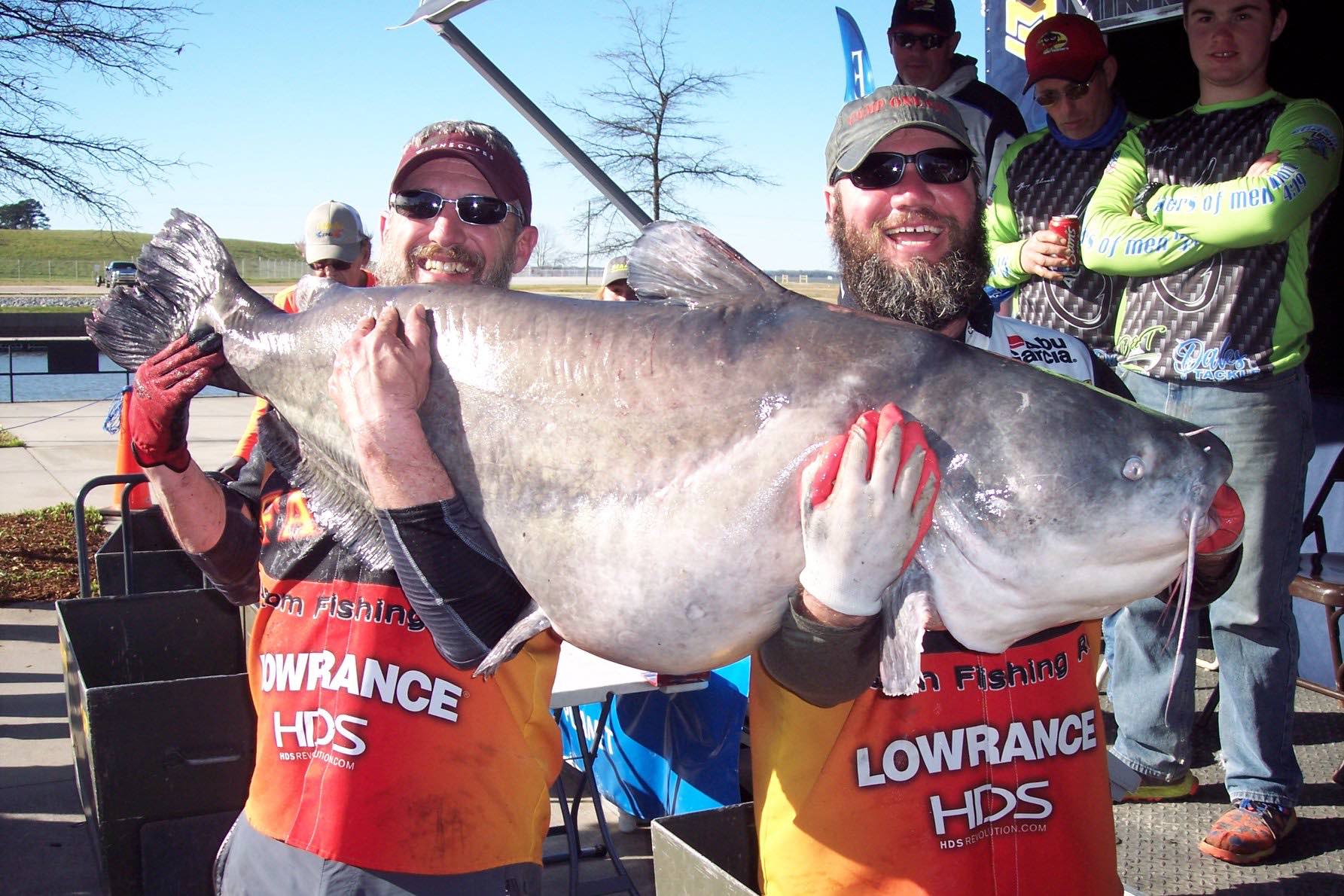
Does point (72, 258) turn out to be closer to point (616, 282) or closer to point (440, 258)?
point (616, 282)

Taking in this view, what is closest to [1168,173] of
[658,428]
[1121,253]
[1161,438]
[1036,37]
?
[1121,253]

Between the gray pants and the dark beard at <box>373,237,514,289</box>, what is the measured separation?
114cm

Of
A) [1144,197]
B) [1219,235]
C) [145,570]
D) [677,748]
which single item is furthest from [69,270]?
[1219,235]

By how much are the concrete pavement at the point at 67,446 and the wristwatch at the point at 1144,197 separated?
804cm

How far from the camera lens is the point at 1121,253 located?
371 centimetres

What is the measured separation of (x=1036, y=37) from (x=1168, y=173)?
0.80 metres

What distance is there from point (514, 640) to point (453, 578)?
15 centimetres

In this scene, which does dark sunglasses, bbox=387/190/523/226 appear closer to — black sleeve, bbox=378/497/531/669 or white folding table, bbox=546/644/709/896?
black sleeve, bbox=378/497/531/669

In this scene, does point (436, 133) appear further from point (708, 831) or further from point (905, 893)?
point (905, 893)

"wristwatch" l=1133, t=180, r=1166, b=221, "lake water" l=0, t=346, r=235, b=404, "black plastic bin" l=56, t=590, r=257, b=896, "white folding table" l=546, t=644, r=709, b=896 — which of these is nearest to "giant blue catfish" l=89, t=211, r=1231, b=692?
"white folding table" l=546, t=644, r=709, b=896

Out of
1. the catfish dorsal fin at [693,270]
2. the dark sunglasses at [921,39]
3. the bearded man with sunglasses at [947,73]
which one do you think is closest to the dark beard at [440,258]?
the catfish dorsal fin at [693,270]

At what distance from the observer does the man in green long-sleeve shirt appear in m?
3.45

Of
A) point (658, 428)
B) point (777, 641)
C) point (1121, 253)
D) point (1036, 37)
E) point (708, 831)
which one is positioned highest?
point (1036, 37)

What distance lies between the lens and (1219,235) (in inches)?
138
